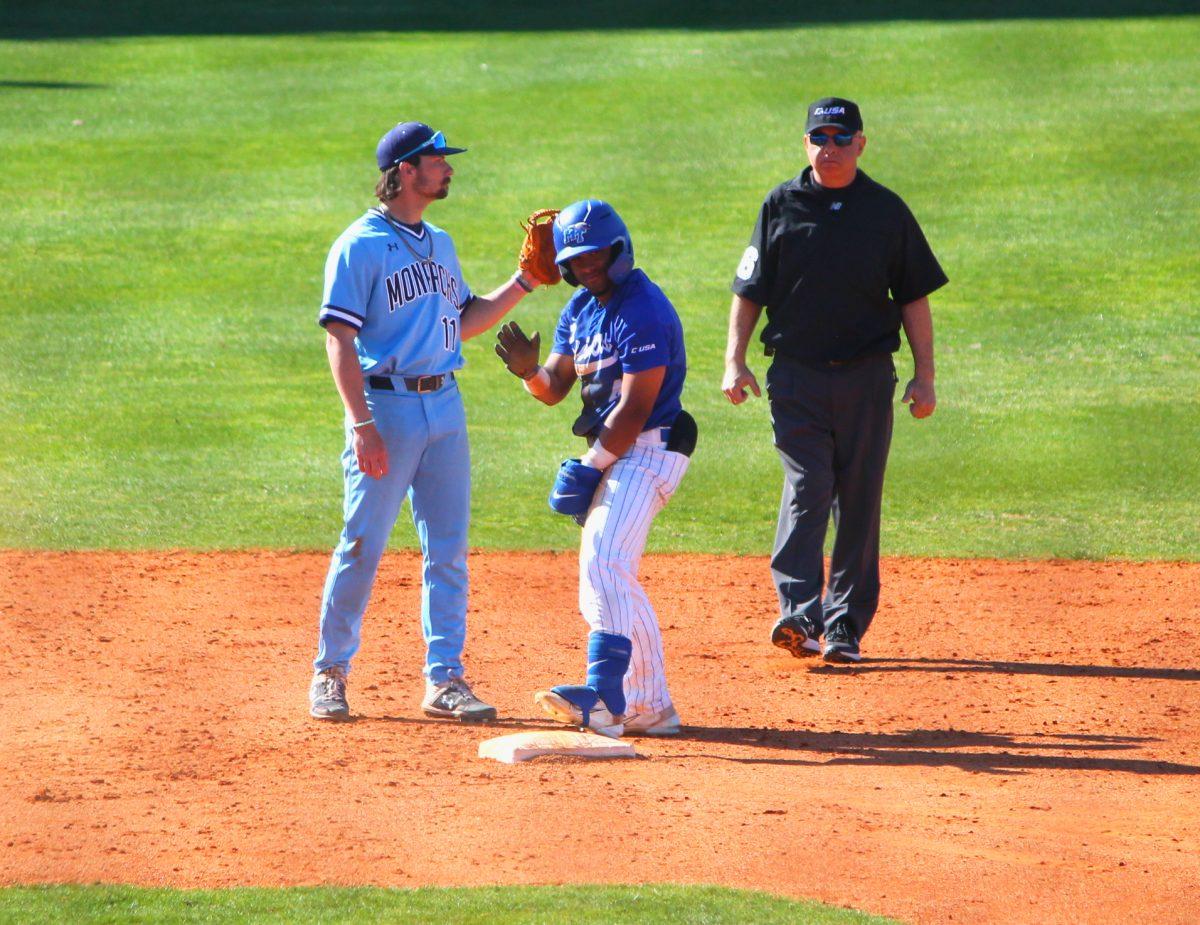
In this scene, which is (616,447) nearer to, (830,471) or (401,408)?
(401,408)

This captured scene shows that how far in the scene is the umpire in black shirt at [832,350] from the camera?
254 inches

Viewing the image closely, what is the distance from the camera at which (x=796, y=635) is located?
6.55 m

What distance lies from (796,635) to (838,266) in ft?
4.88

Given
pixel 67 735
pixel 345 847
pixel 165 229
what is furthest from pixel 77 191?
pixel 345 847

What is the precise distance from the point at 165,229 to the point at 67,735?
30.3ft

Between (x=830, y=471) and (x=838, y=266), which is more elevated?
(x=838, y=266)

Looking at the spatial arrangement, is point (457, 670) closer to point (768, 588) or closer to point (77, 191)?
point (768, 588)

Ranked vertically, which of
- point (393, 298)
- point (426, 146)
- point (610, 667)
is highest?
point (426, 146)

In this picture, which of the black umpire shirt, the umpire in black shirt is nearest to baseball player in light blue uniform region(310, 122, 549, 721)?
the umpire in black shirt

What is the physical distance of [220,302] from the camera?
1270 centimetres

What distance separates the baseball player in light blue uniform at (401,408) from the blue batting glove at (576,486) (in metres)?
0.43

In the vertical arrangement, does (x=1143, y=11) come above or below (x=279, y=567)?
above

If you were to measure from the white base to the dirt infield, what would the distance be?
2.7 inches

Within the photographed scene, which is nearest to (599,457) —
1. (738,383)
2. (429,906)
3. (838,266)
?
(738,383)
